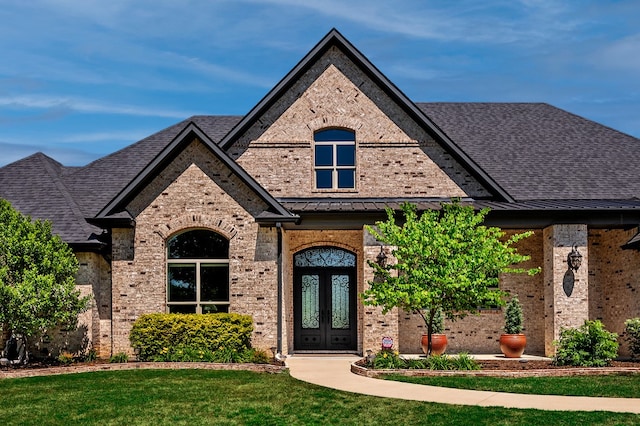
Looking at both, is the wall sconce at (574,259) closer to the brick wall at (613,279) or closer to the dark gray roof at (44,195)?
the brick wall at (613,279)

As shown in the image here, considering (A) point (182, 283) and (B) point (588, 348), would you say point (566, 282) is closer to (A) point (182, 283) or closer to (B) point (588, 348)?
(B) point (588, 348)

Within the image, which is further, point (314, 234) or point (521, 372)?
point (314, 234)

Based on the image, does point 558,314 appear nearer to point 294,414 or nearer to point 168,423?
point 294,414

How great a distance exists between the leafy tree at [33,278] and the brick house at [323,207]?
1052mm

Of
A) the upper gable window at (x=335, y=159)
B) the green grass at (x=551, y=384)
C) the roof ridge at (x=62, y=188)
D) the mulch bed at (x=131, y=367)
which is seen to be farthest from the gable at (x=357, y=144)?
the green grass at (x=551, y=384)

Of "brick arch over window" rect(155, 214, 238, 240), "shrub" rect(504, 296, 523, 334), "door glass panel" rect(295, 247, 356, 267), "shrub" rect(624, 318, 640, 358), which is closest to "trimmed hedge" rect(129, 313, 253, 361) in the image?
"brick arch over window" rect(155, 214, 238, 240)

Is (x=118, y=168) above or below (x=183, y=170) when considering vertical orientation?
above

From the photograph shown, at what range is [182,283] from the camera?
19922 mm

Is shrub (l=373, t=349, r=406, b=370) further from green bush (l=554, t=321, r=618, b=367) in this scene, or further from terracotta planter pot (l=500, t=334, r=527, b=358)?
terracotta planter pot (l=500, t=334, r=527, b=358)

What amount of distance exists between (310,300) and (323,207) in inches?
127

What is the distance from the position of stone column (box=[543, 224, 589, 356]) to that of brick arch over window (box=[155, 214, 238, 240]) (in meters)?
8.55

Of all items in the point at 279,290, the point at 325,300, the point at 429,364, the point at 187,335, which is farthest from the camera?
the point at 325,300

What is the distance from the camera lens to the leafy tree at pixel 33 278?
17.9 metres

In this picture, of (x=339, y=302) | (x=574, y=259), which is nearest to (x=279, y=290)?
(x=339, y=302)
